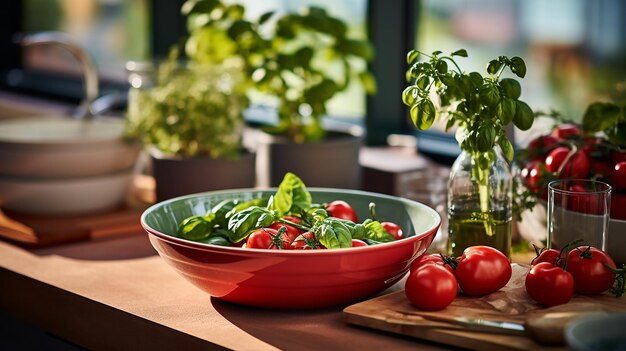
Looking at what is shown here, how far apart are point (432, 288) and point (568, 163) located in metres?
0.40

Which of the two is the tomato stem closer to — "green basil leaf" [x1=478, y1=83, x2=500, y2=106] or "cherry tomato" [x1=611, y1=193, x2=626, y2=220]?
"green basil leaf" [x1=478, y1=83, x2=500, y2=106]

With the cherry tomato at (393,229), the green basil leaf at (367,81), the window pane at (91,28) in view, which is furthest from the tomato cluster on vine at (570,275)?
the window pane at (91,28)

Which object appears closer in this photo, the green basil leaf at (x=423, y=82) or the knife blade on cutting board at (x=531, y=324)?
the knife blade on cutting board at (x=531, y=324)

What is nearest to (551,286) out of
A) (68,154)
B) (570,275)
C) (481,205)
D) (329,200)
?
(570,275)

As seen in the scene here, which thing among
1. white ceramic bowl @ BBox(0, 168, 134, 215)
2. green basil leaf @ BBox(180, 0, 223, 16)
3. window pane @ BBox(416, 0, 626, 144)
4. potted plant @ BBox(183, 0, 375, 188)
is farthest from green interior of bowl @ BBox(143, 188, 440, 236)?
window pane @ BBox(416, 0, 626, 144)

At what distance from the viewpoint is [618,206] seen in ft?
4.74

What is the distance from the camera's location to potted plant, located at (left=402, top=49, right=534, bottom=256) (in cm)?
132

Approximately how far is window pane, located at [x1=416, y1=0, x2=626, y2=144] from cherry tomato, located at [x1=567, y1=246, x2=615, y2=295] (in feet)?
5.48

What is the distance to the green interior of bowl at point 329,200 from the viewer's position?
1.49 m

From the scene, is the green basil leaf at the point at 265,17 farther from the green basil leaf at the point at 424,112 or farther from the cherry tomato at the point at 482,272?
the cherry tomato at the point at 482,272

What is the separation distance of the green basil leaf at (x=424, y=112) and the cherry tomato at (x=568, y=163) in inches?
11.9

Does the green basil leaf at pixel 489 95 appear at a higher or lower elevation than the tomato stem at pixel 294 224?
higher

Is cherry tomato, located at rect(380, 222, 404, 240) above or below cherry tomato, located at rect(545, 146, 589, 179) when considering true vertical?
below

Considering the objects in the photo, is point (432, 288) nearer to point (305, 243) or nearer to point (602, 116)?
point (305, 243)
